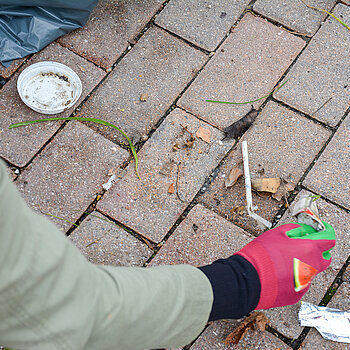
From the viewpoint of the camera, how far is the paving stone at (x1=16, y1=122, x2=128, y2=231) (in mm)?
2023

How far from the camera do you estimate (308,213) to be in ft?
6.23

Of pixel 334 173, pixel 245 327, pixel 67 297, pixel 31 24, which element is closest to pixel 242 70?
pixel 334 173

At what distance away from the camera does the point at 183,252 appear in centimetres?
197

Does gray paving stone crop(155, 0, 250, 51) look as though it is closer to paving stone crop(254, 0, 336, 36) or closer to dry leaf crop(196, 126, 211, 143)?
paving stone crop(254, 0, 336, 36)

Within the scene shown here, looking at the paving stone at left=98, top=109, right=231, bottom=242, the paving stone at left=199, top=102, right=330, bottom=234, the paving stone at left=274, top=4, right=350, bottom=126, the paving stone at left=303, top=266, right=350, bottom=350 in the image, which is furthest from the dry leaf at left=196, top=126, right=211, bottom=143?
the paving stone at left=303, top=266, right=350, bottom=350

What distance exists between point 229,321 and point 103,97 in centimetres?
125

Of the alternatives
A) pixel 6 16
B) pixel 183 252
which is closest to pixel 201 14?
pixel 6 16

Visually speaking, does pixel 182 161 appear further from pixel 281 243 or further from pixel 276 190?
pixel 281 243

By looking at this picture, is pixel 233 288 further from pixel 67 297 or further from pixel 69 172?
pixel 69 172

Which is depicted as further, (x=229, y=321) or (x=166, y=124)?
(x=166, y=124)

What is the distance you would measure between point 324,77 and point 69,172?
1.39 m

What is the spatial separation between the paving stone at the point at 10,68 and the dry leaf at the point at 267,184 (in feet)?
4.44

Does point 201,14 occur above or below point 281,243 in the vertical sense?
above

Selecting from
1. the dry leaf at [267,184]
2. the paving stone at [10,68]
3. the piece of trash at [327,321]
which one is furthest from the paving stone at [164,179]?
the paving stone at [10,68]
